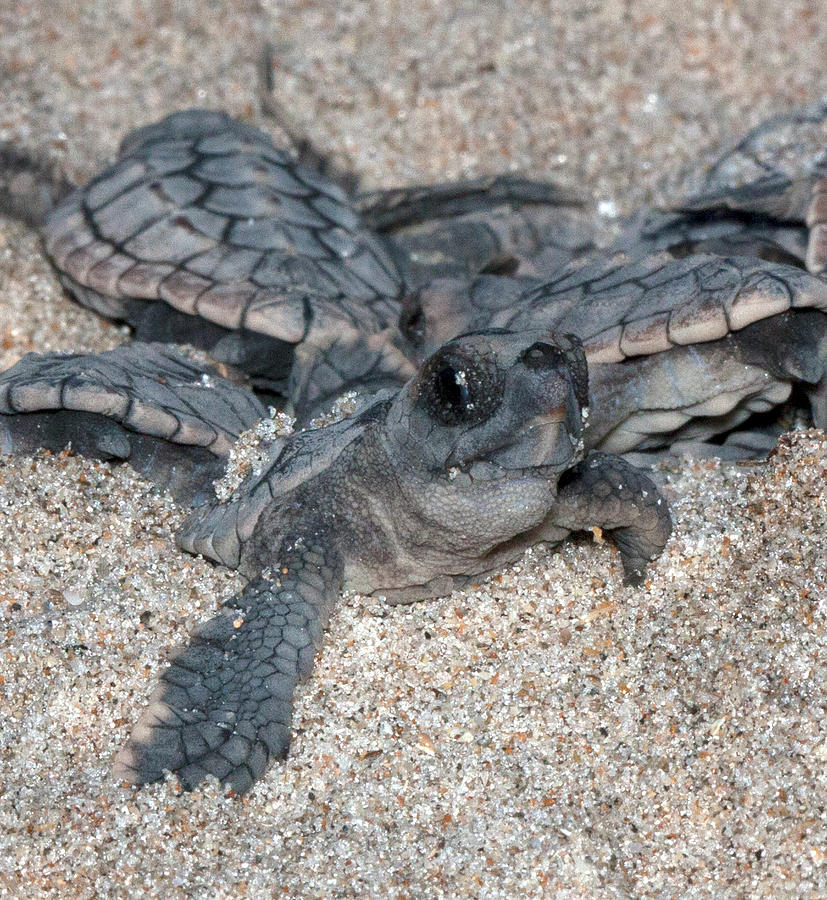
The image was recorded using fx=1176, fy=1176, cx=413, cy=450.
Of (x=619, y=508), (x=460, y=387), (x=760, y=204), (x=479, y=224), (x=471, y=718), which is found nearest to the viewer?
(x=460, y=387)

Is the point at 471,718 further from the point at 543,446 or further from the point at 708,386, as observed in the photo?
the point at 708,386

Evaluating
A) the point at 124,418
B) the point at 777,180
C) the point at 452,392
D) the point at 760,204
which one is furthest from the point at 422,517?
the point at 777,180

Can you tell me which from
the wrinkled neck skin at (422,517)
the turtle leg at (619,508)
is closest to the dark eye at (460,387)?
the wrinkled neck skin at (422,517)

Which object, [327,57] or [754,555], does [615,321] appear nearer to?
[754,555]

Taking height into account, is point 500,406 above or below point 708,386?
above

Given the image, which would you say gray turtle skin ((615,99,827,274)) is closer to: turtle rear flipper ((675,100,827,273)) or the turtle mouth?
turtle rear flipper ((675,100,827,273))
